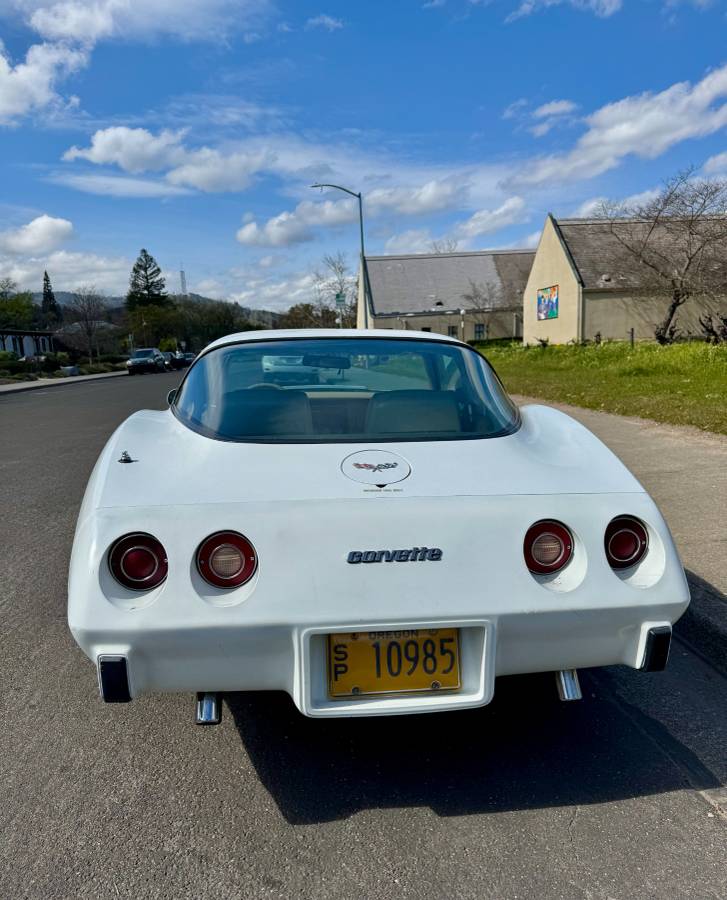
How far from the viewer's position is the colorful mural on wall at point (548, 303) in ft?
124

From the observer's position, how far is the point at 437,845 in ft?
6.87

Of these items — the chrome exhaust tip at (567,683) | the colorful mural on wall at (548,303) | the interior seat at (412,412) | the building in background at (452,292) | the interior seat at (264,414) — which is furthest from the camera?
the building in background at (452,292)

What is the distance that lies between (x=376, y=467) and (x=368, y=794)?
112 cm

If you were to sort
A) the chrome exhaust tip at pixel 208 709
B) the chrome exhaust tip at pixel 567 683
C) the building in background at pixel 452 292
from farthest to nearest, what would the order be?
the building in background at pixel 452 292 → the chrome exhaust tip at pixel 567 683 → the chrome exhaust tip at pixel 208 709

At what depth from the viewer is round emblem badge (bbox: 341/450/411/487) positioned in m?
2.32

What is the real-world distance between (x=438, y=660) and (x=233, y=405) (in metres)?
1.35

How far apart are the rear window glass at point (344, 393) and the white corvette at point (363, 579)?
33cm

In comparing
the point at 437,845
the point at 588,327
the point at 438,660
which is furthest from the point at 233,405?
the point at 588,327

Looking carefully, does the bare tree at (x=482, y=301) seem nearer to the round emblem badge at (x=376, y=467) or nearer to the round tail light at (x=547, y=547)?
the round emblem badge at (x=376, y=467)

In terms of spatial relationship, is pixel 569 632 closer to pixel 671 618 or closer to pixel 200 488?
pixel 671 618

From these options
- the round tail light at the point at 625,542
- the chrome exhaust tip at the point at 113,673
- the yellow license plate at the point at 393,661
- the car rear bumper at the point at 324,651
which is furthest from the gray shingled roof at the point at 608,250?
the chrome exhaust tip at the point at 113,673

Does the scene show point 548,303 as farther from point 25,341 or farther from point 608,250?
point 25,341

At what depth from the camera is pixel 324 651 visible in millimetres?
2137

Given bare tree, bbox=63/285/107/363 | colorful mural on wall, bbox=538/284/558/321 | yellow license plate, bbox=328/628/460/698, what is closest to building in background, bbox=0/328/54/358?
bare tree, bbox=63/285/107/363
